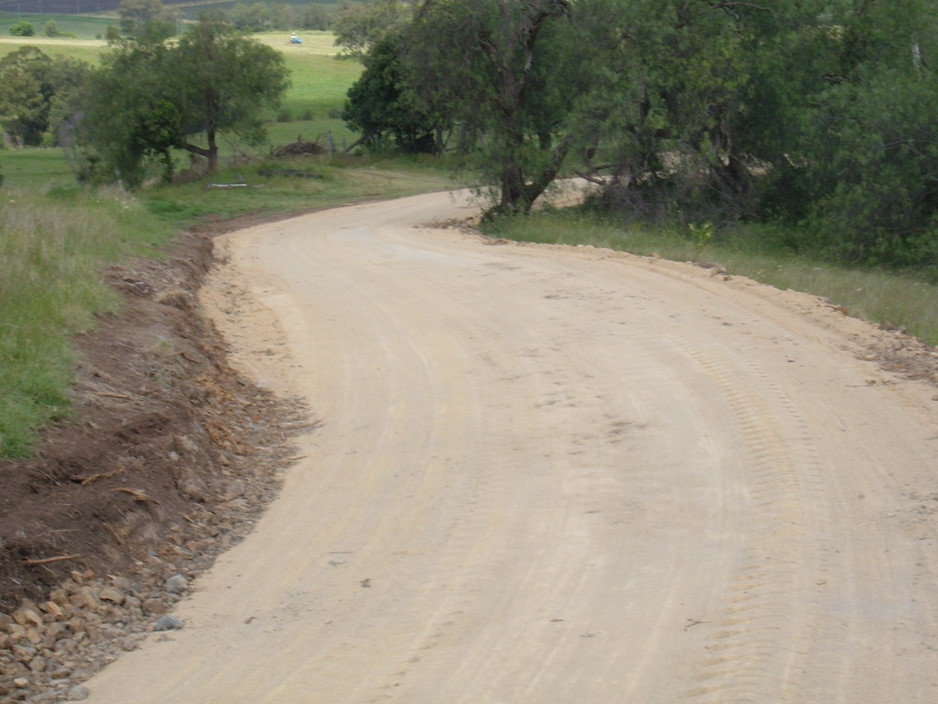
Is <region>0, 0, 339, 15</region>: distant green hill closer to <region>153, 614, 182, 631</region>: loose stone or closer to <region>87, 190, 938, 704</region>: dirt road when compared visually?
<region>87, 190, 938, 704</region>: dirt road

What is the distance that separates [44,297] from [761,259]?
11.5m

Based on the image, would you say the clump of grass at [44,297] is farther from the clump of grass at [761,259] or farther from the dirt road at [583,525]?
the clump of grass at [761,259]

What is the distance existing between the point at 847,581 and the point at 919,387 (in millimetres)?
3778

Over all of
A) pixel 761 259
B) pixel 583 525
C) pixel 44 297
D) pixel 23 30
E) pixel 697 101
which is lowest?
pixel 583 525

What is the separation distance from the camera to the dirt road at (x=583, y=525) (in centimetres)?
467

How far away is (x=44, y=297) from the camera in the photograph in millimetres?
9227

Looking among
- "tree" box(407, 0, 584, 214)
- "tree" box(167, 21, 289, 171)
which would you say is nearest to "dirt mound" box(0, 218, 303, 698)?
"tree" box(407, 0, 584, 214)

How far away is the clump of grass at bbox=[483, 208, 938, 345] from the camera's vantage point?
38.7 feet

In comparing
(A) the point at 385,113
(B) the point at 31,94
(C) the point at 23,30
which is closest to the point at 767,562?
(A) the point at 385,113

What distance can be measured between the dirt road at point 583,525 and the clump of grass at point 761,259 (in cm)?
86

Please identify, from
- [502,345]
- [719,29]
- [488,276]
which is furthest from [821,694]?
[719,29]

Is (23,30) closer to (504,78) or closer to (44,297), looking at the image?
(504,78)

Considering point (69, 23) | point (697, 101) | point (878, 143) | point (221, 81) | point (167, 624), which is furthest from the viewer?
point (69, 23)

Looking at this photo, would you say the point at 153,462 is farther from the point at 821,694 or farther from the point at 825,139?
the point at 825,139
